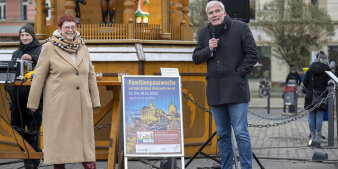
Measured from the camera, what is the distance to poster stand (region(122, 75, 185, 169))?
7051 millimetres

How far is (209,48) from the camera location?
6.75 m

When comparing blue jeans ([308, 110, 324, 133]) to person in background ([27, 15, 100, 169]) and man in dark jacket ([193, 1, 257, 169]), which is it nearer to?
man in dark jacket ([193, 1, 257, 169])

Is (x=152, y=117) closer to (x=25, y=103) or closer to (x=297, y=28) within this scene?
(x=25, y=103)

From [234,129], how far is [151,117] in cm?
97

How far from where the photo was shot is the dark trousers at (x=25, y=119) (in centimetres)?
824

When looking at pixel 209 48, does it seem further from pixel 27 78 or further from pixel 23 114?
pixel 23 114

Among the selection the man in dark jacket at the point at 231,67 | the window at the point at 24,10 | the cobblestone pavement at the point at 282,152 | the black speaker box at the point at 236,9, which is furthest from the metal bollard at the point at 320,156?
the window at the point at 24,10

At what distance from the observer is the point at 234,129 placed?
6777 mm

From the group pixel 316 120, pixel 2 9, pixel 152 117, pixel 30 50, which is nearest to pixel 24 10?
pixel 2 9

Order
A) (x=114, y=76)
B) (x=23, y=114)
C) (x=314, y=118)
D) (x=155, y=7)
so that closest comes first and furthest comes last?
(x=23, y=114), (x=114, y=76), (x=155, y=7), (x=314, y=118)

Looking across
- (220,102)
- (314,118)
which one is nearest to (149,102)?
(220,102)

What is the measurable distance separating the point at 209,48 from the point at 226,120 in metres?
0.84

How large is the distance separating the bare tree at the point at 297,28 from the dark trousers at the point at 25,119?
29936 millimetres

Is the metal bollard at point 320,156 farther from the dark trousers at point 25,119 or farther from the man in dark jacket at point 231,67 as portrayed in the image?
the dark trousers at point 25,119
